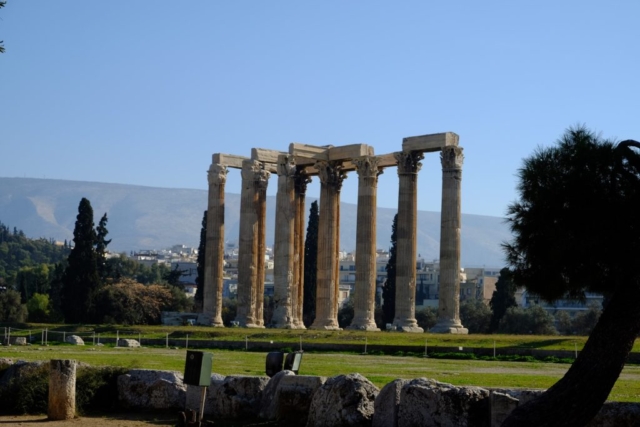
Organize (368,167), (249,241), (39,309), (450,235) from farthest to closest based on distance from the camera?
(39,309), (249,241), (368,167), (450,235)

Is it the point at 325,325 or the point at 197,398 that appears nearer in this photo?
the point at 197,398

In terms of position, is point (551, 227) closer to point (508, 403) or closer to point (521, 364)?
point (508, 403)

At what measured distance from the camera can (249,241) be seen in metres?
65.6

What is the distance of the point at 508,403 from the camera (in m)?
15.9

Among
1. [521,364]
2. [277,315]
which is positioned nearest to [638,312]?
[521,364]

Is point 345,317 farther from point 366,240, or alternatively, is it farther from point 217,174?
point 366,240

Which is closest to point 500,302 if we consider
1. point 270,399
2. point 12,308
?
point 12,308

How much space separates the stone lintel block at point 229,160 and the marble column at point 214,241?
0.31 metres

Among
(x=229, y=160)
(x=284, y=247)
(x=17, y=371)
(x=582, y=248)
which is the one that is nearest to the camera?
(x=582, y=248)

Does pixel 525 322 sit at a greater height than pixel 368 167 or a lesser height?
lesser

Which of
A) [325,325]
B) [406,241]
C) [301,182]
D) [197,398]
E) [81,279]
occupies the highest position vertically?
[301,182]

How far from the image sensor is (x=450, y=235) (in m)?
56.9

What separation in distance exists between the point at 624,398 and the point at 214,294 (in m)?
49.0

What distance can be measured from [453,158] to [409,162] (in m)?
3.03
